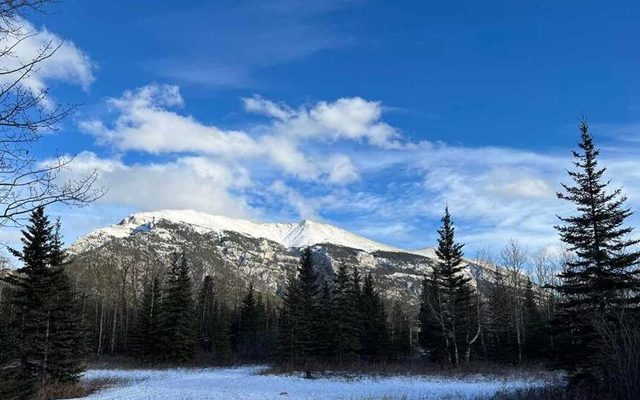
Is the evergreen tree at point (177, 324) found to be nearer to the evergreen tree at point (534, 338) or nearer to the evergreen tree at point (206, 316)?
the evergreen tree at point (206, 316)

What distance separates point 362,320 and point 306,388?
29.4m

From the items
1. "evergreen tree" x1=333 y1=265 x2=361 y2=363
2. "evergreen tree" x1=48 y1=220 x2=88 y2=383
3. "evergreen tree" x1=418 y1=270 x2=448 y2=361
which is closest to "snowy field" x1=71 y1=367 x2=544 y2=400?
"evergreen tree" x1=48 y1=220 x2=88 y2=383

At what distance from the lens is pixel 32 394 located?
23000 millimetres

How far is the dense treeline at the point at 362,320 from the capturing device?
76.0 feet

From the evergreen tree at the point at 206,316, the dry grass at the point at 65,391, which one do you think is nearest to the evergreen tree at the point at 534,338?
the dry grass at the point at 65,391

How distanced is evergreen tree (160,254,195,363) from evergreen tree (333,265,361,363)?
15.7m

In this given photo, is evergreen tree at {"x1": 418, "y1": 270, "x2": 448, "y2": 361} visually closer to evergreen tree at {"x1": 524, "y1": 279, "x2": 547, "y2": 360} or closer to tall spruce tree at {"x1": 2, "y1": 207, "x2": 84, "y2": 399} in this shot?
evergreen tree at {"x1": 524, "y1": 279, "x2": 547, "y2": 360}

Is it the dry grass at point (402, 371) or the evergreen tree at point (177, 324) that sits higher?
the evergreen tree at point (177, 324)

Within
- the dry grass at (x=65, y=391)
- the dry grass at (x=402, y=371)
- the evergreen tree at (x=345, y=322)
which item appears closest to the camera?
the dry grass at (x=65, y=391)

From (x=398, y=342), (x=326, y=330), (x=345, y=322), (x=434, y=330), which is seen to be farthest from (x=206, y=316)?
(x=434, y=330)

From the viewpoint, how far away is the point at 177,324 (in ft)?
178

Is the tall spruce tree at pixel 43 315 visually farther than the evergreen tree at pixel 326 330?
No

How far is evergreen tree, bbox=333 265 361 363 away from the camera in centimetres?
4978

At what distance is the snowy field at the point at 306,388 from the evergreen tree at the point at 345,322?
12.9 m
